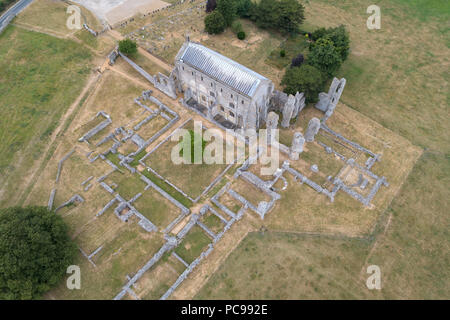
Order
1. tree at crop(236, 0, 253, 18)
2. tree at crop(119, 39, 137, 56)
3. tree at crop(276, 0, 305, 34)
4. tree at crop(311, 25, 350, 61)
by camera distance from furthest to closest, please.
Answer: tree at crop(236, 0, 253, 18)
tree at crop(276, 0, 305, 34)
tree at crop(119, 39, 137, 56)
tree at crop(311, 25, 350, 61)

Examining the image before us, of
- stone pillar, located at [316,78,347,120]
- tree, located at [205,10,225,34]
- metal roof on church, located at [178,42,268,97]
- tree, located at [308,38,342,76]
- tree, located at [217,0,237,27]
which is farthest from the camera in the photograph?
tree, located at [217,0,237,27]

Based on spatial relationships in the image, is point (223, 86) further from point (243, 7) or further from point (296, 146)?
point (243, 7)

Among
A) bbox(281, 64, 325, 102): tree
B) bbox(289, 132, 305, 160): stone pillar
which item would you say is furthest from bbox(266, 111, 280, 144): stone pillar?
bbox(281, 64, 325, 102): tree

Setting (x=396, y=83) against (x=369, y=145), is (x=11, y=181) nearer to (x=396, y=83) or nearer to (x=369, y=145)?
(x=369, y=145)

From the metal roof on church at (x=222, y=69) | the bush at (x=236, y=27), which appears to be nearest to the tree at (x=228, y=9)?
the bush at (x=236, y=27)

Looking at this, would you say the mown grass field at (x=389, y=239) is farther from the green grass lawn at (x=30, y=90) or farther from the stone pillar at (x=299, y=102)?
the green grass lawn at (x=30, y=90)

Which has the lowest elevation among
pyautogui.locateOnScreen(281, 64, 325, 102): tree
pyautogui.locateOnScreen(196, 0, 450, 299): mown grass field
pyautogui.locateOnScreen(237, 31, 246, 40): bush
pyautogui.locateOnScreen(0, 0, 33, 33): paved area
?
pyautogui.locateOnScreen(196, 0, 450, 299): mown grass field

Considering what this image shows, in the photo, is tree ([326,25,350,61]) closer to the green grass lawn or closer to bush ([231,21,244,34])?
bush ([231,21,244,34])

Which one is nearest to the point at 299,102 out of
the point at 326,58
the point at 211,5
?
the point at 326,58
